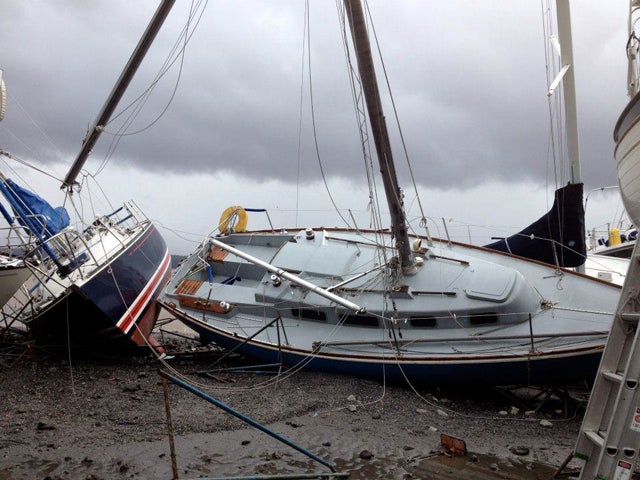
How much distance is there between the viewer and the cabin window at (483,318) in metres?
11.3

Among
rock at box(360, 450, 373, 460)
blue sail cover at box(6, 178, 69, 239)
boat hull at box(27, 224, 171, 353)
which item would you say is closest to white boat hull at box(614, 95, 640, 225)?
rock at box(360, 450, 373, 460)

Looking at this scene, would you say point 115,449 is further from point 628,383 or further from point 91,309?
point 628,383

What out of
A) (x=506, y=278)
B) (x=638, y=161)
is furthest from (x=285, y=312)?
(x=638, y=161)

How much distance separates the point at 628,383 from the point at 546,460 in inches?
158

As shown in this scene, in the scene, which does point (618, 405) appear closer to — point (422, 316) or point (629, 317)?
point (629, 317)

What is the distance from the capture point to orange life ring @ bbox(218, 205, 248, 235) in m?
17.9

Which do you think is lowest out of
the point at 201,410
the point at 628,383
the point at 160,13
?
the point at 201,410

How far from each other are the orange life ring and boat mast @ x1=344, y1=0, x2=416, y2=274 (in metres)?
7.06

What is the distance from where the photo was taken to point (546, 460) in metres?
8.10

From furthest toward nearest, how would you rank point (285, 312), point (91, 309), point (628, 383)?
point (285, 312)
point (91, 309)
point (628, 383)

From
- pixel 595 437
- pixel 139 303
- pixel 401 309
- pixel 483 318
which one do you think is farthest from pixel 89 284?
pixel 595 437

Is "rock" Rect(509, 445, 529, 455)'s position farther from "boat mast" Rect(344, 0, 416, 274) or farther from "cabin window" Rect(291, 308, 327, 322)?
"cabin window" Rect(291, 308, 327, 322)

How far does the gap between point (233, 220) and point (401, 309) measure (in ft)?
26.6

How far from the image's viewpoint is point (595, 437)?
4.91 m
